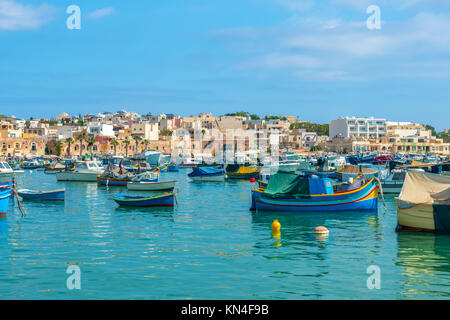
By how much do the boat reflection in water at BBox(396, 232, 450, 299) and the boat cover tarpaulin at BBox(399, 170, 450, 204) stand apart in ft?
5.24

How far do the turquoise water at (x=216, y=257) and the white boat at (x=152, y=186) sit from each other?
46.4 ft

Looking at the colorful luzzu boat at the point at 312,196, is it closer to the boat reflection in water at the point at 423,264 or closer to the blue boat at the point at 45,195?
the boat reflection in water at the point at 423,264

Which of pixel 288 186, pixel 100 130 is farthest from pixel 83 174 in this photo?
pixel 100 130

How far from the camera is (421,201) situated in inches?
966

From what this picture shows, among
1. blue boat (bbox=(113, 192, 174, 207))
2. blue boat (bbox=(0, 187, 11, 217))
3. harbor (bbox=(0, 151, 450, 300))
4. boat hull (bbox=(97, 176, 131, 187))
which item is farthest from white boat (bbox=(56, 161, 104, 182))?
blue boat (bbox=(0, 187, 11, 217))

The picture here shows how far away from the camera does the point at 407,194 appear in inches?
981

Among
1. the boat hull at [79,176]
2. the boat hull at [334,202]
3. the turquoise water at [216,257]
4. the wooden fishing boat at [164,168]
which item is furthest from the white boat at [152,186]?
the wooden fishing boat at [164,168]

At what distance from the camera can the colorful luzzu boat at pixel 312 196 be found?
3259cm

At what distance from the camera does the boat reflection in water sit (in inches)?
621

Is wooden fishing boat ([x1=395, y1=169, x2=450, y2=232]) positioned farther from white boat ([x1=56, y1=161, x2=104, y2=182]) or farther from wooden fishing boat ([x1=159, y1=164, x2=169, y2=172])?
wooden fishing boat ([x1=159, y1=164, x2=169, y2=172])

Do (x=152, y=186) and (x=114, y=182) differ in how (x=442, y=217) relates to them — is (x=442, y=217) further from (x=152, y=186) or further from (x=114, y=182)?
(x=114, y=182)

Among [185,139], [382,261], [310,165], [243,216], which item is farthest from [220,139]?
[382,261]

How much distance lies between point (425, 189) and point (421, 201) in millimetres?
816

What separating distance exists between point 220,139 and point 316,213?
139256mm
